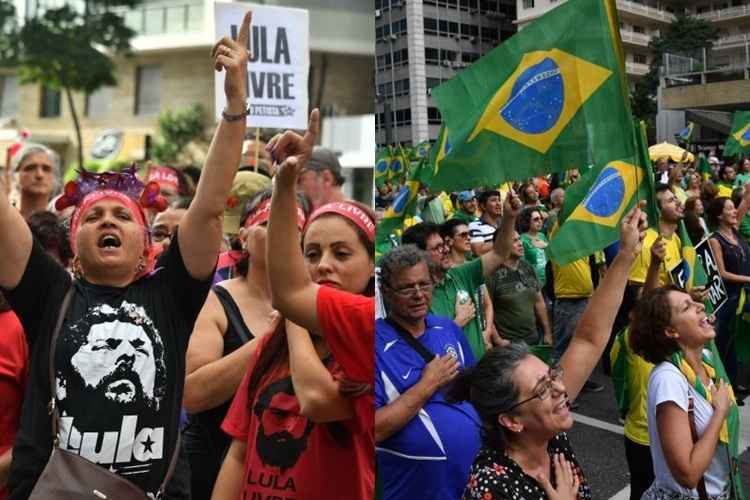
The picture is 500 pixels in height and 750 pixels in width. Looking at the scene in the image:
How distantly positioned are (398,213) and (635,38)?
3.64 ft

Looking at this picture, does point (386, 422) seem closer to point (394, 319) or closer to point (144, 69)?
point (394, 319)

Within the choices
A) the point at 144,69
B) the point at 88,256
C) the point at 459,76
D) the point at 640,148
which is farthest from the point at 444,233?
the point at 144,69

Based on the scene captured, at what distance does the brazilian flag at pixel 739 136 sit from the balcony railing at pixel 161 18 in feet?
10.4

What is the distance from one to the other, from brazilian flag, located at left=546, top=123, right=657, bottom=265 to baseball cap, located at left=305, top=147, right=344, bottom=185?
1398 millimetres

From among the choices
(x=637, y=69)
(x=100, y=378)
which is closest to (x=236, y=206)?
(x=100, y=378)

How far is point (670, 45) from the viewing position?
3.24 metres

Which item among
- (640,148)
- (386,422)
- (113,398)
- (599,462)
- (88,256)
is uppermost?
(640,148)

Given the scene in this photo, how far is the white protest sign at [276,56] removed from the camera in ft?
5.20

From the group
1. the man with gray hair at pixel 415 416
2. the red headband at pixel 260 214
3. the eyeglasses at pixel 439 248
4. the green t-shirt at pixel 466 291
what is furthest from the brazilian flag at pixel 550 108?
the red headband at pixel 260 214

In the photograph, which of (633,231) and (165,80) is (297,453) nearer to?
(165,80)

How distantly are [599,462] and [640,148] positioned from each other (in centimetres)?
160

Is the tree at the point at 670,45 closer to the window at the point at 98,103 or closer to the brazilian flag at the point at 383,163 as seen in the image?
the brazilian flag at the point at 383,163

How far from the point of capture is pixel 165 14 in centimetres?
139

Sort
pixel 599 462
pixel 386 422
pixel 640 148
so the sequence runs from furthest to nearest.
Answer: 1. pixel 599 462
2. pixel 640 148
3. pixel 386 422
